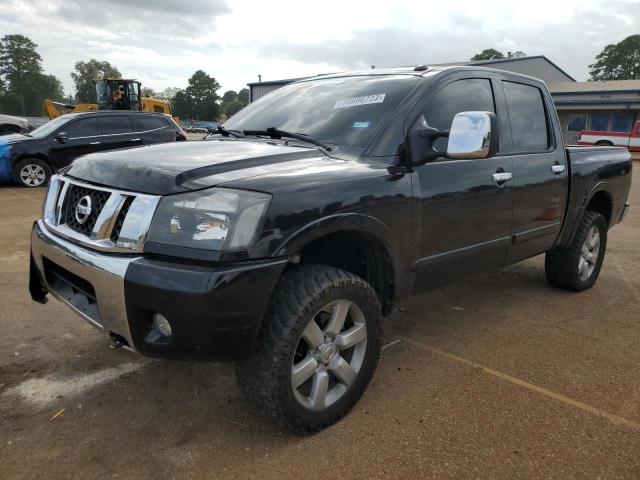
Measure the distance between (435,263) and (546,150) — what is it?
5.49 ft

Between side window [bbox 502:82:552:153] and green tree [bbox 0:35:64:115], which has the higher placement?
green tree [bbox 0:35:64:115]

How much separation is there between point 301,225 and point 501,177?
69.4 inches

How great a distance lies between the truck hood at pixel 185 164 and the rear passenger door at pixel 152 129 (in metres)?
8.71

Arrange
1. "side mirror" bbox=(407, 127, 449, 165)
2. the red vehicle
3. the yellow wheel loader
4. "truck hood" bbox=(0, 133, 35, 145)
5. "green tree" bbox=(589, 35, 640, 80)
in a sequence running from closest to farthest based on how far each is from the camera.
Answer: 1. "side mirror" bbox=(407, 127, 449, 165)
2. "truck hood" bbox=(0, 133, 35, 145)
3. the yellow wheel loader
4. the red vehicle
5. "green tree" bbox=(589, 35, 640, 80)

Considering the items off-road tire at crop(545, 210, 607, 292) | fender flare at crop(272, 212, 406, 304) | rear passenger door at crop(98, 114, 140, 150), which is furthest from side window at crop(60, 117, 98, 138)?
fender flare at crop(272, 212, 406, 304)

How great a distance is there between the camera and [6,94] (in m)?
88.9

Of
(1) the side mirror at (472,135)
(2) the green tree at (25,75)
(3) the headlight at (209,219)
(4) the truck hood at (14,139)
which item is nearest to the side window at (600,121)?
(4) the truck hood at (14,139)

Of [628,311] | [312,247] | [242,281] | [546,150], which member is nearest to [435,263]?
[312,247]

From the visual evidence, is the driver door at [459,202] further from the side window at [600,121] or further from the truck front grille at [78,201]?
the side window at [600,121]

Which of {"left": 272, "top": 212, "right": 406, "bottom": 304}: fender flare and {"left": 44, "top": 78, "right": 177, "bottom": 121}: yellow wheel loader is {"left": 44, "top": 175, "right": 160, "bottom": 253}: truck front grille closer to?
{"left": 272, "top": 212, "right": 406, "bottom": 304}: fender flare

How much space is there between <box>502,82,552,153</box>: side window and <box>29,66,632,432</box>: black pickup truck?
0.11 feet

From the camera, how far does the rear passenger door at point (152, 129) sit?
10938 mm

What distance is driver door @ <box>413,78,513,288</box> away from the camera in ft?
9.52

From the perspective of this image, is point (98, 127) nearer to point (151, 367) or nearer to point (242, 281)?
point (151, 367)
